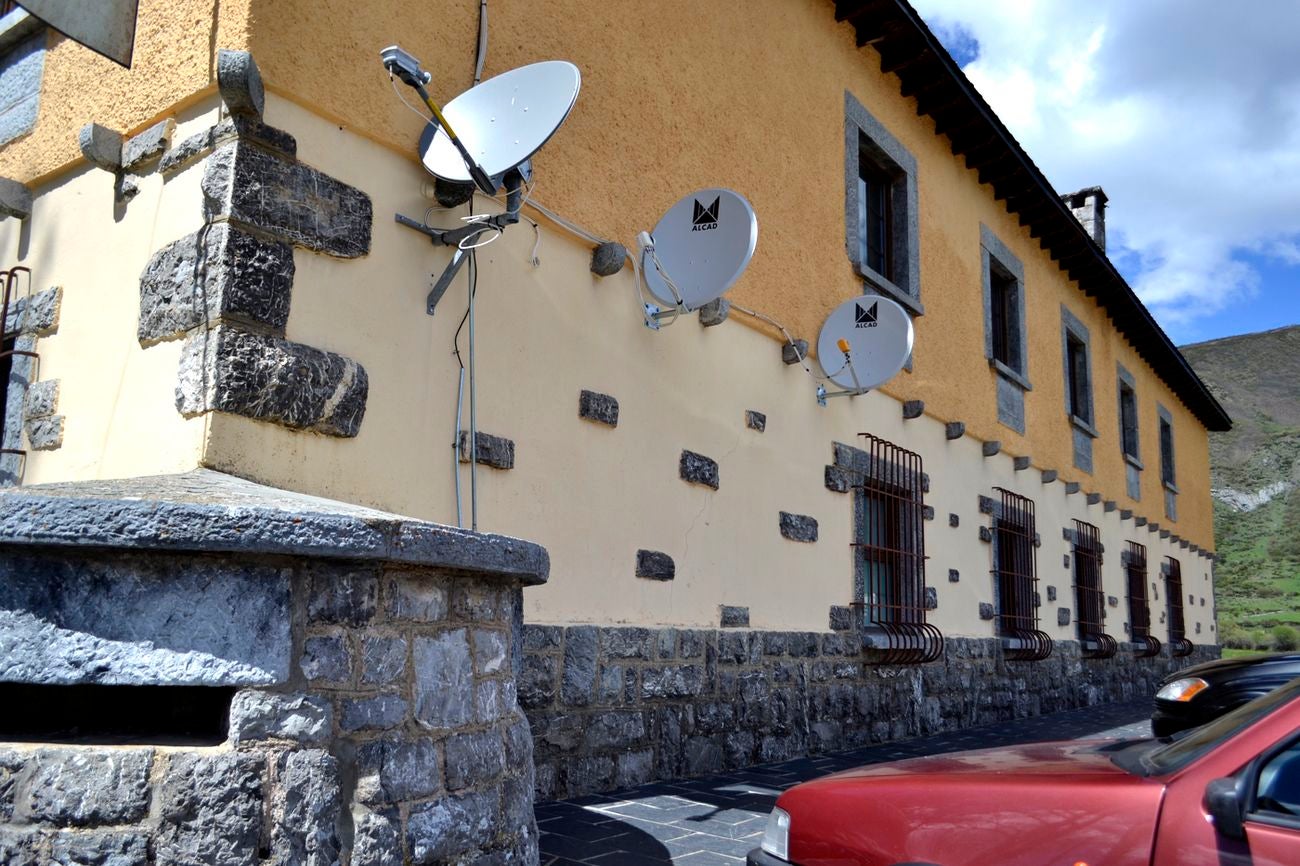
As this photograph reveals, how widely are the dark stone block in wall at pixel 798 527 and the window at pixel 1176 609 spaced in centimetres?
1271

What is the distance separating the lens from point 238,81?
3.95m

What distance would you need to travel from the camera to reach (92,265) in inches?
184

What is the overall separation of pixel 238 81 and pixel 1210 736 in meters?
3.85

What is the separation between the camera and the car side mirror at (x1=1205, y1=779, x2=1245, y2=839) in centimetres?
204

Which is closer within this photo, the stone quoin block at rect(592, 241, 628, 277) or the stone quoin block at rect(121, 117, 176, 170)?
the stone quoin block at rect(121, 117, 176, 170)

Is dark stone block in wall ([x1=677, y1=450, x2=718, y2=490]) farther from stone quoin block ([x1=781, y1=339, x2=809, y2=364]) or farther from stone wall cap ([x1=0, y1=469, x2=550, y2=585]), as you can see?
stone wall cap ([x1=0, y1=469, x2=550, y2=585])

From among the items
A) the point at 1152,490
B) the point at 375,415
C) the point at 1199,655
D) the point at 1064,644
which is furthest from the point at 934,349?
the point at 1199,655

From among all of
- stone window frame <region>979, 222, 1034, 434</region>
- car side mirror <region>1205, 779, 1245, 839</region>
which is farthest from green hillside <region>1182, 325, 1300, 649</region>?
car side mirror <region>1205, 779, 1245, 839</region>

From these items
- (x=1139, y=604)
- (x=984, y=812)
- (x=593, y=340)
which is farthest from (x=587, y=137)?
(x=1139, y=604)

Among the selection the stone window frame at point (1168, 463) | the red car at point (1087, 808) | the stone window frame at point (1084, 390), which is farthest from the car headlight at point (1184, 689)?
the stone window frame at point (1168, 463)

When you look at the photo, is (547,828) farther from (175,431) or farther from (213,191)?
(213,191)

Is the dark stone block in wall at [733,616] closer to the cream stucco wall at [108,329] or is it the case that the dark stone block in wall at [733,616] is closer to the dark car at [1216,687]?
the dark car at [1216,687]

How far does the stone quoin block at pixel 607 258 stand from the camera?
5.61 m

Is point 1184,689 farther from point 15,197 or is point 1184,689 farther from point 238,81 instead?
point 15,197
